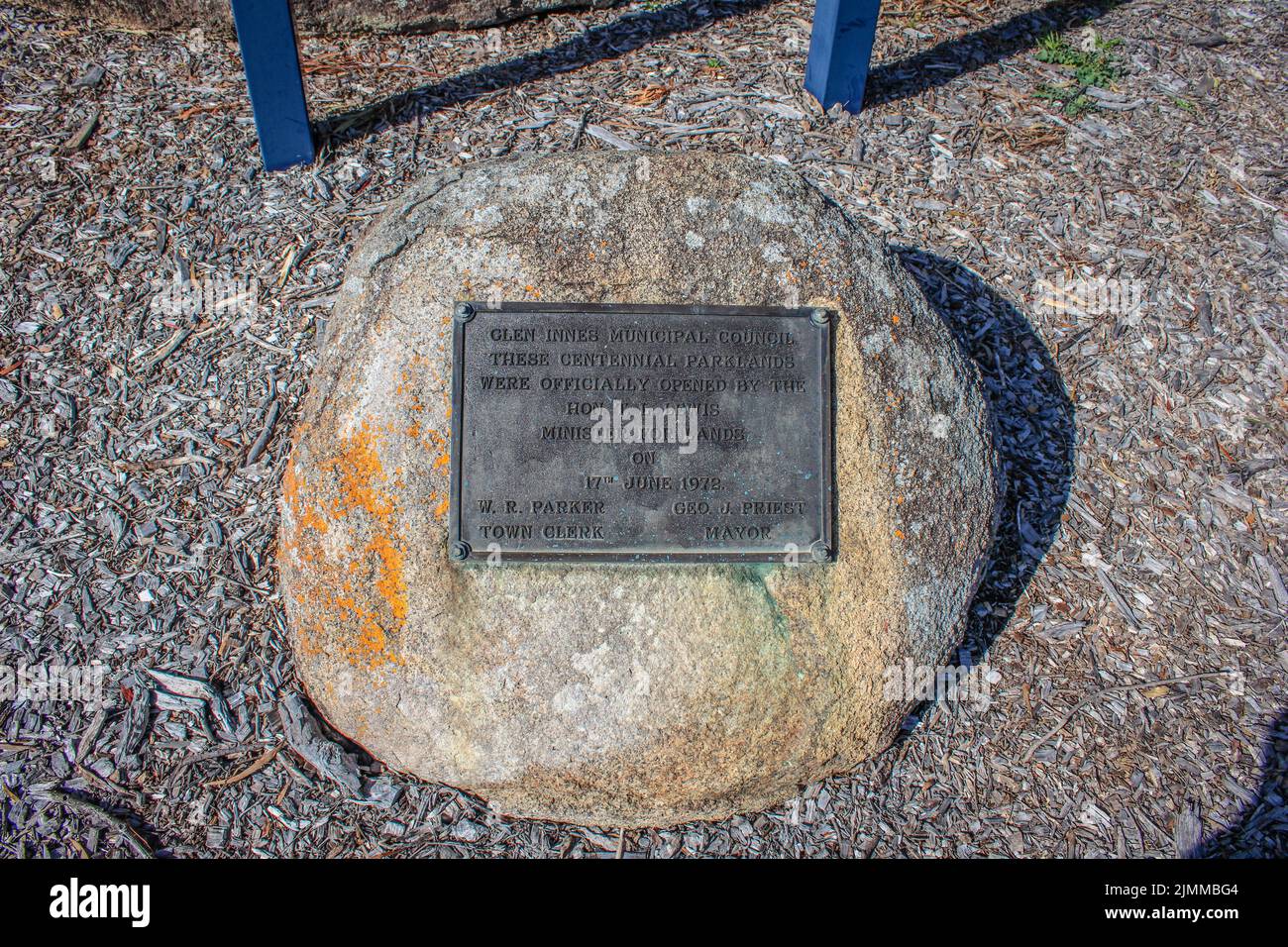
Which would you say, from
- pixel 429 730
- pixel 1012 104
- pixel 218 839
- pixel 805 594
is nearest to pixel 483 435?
pixel 429 730

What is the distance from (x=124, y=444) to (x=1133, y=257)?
15.4ft

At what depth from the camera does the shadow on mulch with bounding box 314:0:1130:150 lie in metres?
4.89

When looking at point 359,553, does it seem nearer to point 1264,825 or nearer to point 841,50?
point 1264,825

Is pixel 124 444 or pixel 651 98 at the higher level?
pixel 651 98

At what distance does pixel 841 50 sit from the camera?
475 cm

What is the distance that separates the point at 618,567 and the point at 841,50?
3.32 meters

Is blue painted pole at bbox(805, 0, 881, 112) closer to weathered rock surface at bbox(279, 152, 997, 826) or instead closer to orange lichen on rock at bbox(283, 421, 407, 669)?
weathered rock surface at bbox(279, 152, 997, 826)

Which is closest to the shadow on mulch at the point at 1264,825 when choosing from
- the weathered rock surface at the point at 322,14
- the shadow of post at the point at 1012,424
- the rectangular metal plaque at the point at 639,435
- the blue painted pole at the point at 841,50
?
the shadow of post at the point at 1012,424

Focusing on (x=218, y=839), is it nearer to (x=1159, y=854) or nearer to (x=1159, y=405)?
(x=1159, y=854)

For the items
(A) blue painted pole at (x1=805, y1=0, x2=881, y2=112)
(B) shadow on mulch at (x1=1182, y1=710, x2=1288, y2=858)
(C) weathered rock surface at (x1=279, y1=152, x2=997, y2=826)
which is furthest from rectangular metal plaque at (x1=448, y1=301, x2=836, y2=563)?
(A) blue painted pole at (x1=805, y1=0, x2=881, y2=112)

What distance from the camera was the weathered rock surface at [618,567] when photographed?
284 centimetres

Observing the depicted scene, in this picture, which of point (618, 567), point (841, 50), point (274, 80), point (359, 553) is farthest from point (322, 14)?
point (618, 567)

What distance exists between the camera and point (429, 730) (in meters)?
2.89

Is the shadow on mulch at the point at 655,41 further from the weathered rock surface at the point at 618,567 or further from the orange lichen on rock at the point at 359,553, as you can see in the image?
the orange lichen on rock at the point at 359,553
